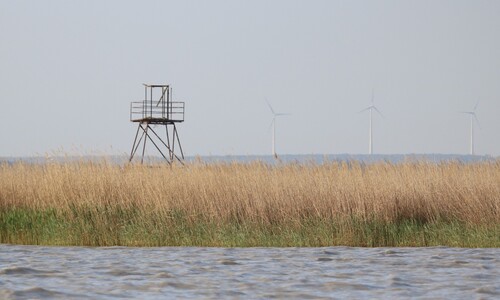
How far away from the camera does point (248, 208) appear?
16.7 m

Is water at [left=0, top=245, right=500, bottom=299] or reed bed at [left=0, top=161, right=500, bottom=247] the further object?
reed bed at [left=0, top=161, right=500, bottom=247]

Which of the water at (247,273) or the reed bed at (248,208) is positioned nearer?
the water at (247,273)

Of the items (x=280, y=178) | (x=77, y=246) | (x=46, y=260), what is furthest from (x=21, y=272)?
(x=280, y=178)

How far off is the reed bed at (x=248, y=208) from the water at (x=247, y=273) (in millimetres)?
842

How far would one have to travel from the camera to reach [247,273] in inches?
469

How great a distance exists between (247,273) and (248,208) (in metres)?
4.80

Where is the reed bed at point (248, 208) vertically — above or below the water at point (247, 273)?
above

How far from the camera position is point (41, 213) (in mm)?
17500

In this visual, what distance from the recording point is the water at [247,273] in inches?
403

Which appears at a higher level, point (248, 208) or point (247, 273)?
point (248, 208)

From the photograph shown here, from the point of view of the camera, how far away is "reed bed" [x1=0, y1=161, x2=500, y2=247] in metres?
15.9

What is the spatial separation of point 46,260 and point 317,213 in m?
5.49

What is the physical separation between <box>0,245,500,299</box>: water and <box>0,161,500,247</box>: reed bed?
842 millimetres

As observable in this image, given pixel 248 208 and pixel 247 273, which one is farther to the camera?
pixel 248 208
